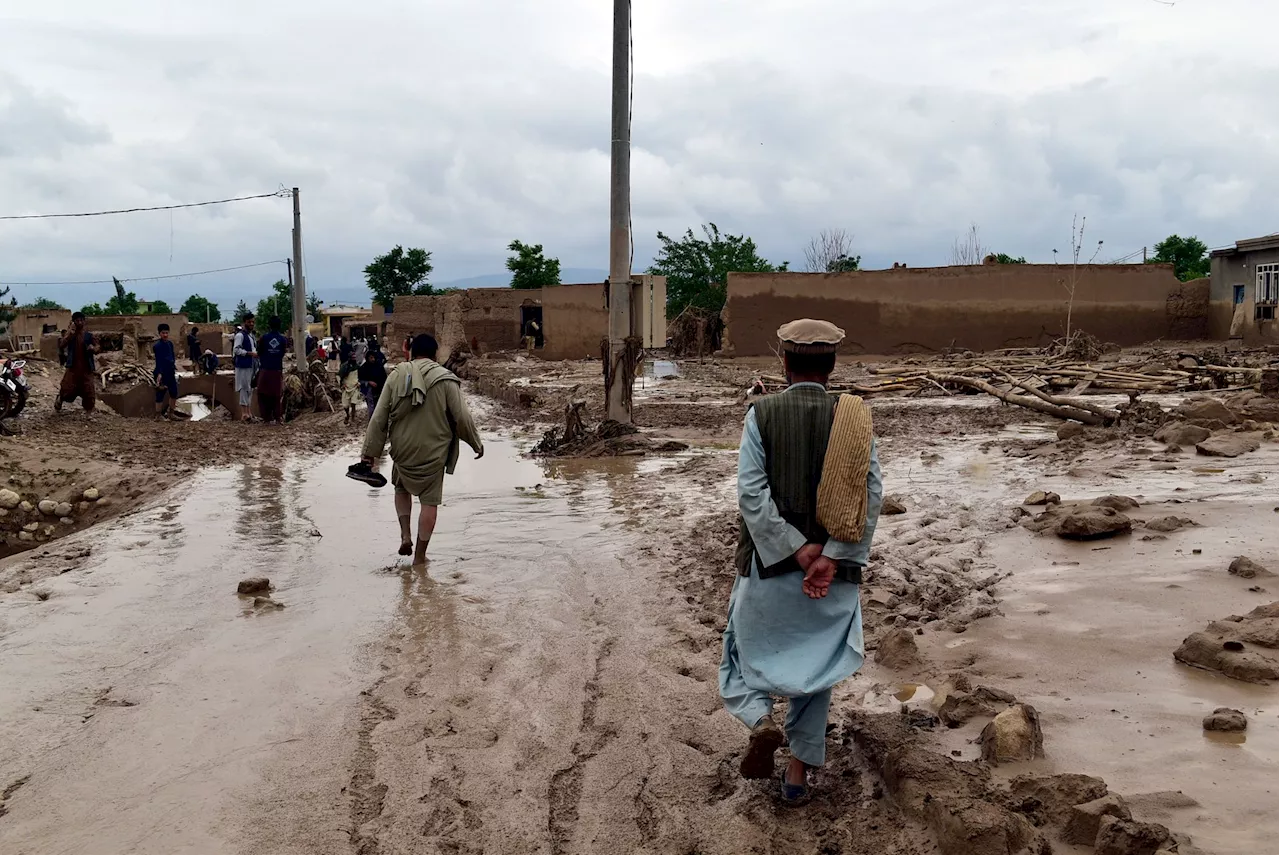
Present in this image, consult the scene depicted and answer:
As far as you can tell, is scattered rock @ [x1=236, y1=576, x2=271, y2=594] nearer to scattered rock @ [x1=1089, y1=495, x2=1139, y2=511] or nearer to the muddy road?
the muddy road

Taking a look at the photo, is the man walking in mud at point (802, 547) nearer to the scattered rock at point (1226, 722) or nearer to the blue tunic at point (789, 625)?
the blue tunic at point (789, 625)

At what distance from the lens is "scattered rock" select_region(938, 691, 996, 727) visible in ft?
12.6

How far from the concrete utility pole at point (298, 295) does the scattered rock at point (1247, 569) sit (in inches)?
915

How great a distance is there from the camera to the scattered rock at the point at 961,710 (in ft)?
12.6

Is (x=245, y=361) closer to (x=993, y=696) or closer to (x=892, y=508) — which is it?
(x=892, y=508)

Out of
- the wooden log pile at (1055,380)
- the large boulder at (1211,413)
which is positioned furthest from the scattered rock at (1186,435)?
the wooden log pile at (1055,380)

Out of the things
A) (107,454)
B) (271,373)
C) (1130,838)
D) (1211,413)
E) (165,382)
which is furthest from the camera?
(165,382)

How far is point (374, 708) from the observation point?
432 centimetres

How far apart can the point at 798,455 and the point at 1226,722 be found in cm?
165

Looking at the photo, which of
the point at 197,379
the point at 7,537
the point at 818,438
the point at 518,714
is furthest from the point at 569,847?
the point at 197,379

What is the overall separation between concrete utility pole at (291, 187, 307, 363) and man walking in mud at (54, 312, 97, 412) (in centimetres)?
1029

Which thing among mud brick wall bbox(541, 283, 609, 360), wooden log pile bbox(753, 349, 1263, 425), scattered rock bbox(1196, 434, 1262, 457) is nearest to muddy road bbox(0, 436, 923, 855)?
scattered rock bbox(1196, 434, 1262, 457)

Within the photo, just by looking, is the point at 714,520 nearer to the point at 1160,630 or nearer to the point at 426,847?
the point at 1160,630

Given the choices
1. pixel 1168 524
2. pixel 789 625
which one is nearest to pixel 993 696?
pixel 789 625
